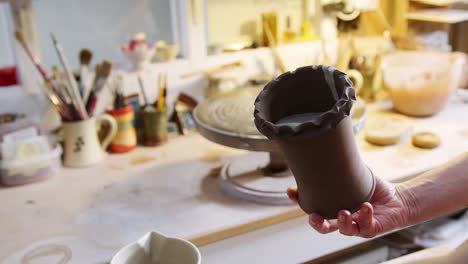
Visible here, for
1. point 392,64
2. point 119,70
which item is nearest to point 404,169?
point 392,64

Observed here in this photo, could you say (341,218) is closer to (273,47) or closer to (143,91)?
(143,91)

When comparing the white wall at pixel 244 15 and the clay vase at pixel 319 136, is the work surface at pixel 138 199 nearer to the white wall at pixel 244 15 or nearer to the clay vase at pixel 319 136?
the clay vase at pixel 319 136

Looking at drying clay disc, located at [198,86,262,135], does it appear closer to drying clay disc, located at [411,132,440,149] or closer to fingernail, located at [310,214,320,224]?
→ fingernail, located at [310,214,320,224]

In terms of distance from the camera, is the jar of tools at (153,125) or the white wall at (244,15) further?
Answer: the white wall at (244,15)

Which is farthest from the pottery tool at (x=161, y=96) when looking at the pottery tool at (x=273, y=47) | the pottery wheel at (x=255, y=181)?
the pottery tool at (x=273, y=47)

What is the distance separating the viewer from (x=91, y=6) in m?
2.01

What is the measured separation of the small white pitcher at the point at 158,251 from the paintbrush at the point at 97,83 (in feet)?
2.08

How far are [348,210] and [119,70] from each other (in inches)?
39.6

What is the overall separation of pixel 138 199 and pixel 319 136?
2.02ft

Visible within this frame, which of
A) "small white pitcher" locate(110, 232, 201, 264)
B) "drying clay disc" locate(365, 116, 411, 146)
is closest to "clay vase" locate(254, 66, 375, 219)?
"small white pitcher" locate(110, 232, 201, 264)

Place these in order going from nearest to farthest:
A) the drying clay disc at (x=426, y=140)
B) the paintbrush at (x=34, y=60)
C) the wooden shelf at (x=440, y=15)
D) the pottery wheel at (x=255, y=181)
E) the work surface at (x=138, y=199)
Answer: the work surface at (x=138, y=199)
the pottery wheel at (x=255, y=181)
the paintbrush at (x=34, y=60)
the drying clay disc at (x=426, y=140)
the wooden shelf at (x=440, y=15)

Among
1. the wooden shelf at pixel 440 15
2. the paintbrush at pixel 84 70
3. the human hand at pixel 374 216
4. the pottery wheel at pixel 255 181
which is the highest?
the wooden shelf at pixel 440 15

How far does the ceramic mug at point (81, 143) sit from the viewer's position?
1.29 m

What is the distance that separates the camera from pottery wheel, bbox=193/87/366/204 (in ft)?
3.50
